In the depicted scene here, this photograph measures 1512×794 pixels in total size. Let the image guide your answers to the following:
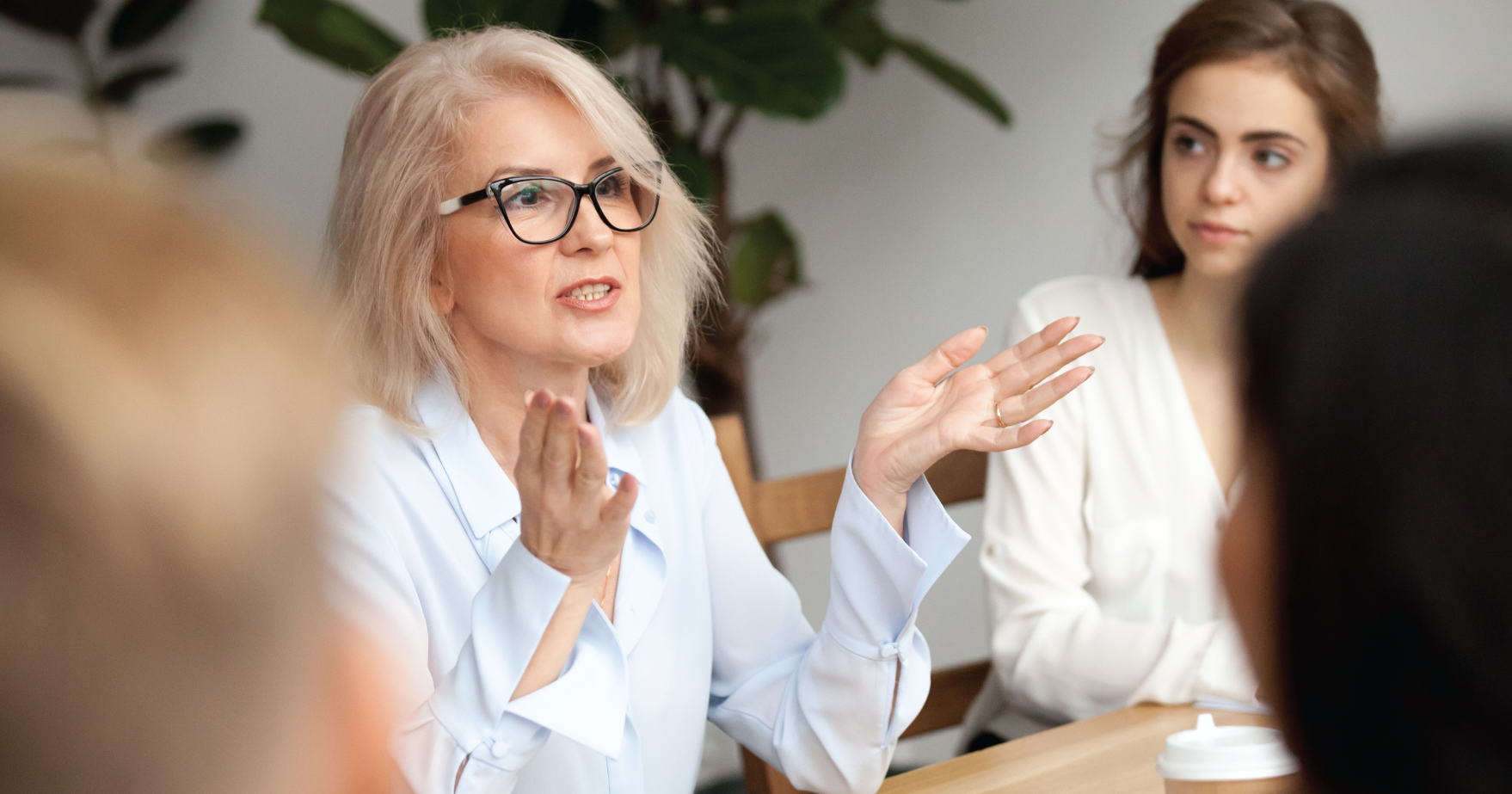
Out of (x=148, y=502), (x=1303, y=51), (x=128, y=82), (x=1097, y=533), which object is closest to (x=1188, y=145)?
(x=1303, y=51)

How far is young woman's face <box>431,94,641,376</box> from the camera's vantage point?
3.96ft

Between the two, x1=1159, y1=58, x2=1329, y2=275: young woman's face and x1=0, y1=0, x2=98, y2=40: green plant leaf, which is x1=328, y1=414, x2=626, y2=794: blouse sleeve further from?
x1=0, y1=0, x2=98, y2=40: green plant leaf

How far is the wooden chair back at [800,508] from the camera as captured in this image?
1444 mm

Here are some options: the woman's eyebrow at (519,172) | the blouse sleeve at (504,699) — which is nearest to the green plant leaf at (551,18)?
the woman's eyebrow at (519,172)

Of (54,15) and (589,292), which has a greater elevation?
(54,15)

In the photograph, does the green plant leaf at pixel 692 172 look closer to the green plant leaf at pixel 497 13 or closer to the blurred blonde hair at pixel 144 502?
the green plant leaf at pixel 497 13

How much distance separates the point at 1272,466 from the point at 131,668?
41 centimetres

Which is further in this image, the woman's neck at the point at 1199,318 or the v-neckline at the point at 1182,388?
the woman's neck at the point at 1199,318

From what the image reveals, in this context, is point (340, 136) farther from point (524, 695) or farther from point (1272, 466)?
point (1272, 466)

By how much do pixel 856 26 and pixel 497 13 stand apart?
70 centimetres

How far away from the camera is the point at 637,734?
119 centimetres

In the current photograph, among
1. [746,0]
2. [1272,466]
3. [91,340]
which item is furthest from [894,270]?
[91,340]

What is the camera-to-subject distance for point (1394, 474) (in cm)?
42

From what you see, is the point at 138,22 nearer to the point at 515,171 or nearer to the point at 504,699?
the point at 515,171
